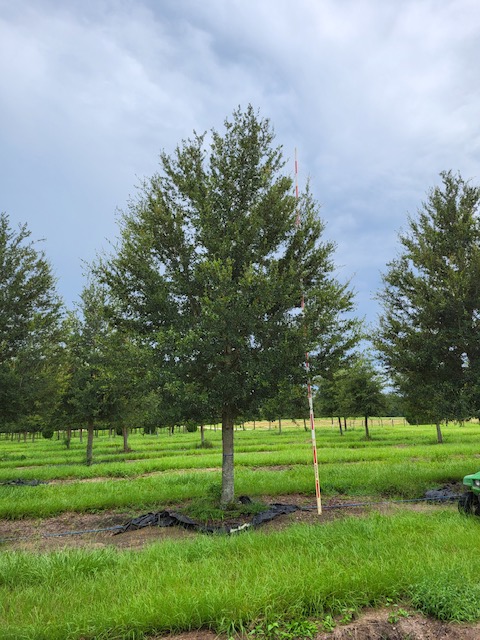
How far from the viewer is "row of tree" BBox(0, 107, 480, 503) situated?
809 centimetres

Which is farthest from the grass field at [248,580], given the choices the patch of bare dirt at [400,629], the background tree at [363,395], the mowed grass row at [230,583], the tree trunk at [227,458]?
the background tree at [363,395]

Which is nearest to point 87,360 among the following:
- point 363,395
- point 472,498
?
point 472,498

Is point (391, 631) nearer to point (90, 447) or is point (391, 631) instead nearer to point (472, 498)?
point (472, 498)

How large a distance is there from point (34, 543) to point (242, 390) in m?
4.26

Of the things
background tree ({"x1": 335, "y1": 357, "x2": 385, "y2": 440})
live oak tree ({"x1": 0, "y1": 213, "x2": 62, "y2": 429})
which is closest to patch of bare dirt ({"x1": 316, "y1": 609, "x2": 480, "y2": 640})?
live oak tree ({"x1": 0, "y1": 213, "x2": 62, "y2": 429})

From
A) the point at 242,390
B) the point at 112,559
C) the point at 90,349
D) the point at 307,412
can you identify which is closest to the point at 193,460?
the point at 90,349

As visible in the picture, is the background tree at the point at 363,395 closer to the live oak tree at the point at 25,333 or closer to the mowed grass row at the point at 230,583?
the live oak tree at the point at 25,333

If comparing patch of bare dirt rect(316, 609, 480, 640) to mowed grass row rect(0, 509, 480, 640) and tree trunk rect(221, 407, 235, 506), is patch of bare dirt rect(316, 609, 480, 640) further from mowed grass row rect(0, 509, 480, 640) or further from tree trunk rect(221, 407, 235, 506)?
tree trunk rect(221, 407, 235, 506)

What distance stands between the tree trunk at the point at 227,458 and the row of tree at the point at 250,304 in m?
0.03

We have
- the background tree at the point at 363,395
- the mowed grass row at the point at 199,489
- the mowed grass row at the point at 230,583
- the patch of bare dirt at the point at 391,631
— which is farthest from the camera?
the background tree at the point at 363,395

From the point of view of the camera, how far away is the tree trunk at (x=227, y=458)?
29.3ft

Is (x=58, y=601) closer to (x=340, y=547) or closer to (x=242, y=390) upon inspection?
(x=340, y=547)

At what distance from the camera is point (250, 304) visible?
817cm

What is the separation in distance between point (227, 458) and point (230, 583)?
5.08 metres
